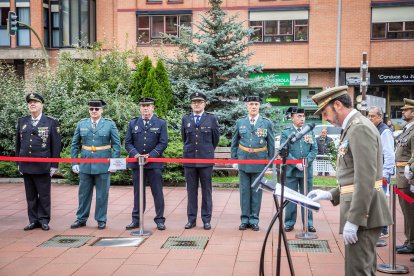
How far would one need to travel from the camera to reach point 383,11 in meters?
28.4

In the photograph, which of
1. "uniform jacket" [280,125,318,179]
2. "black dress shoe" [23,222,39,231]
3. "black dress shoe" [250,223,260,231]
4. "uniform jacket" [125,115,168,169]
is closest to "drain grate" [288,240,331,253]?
"black dress shoe" [250,223,260,231]

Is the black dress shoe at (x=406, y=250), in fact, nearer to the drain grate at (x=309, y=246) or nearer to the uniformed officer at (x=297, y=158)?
the drain grate at (x=309, y=246)

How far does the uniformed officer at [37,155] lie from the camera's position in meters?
8.52

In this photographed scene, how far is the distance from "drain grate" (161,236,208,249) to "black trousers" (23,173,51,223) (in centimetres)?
226

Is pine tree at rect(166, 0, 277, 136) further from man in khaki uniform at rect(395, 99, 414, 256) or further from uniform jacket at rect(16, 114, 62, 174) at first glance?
man in khaki uniform at rect(395, 99, 414, 256)

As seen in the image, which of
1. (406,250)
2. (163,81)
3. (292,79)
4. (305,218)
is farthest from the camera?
(292,79)

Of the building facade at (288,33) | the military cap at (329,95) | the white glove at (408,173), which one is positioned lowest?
the white glove at (408,173)

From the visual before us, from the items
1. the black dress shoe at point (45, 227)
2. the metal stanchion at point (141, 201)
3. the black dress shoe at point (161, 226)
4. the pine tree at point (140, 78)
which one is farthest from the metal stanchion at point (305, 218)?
the pine tree at point (140, 78)

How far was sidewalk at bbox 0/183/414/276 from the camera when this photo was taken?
6293 millimetres

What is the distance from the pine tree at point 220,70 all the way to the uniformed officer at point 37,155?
7.70 metres

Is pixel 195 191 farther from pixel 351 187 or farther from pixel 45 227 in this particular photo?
pixel 351 187

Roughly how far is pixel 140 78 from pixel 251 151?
7.99 metres

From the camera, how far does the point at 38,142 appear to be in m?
8.59

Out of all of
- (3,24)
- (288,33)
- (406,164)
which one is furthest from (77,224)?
(3,24)
